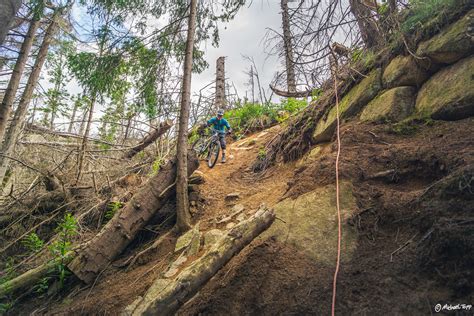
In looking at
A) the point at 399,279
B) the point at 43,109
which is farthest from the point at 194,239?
the point at 43,109

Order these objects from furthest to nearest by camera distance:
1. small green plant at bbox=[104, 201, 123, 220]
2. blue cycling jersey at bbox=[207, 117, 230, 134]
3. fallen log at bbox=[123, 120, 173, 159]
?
blue cycling jersey at bbox=[207, 117, 230, 134] < fallen log at bbox=[123, 120, 173, 159] < small green plant at bbox=[104, 201, 123, 220]

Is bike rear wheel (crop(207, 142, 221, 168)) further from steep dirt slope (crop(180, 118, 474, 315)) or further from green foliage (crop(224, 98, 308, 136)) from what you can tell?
steep dirt slope (crop(180, 118, 474, 315))

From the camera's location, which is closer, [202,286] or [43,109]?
[202,286]

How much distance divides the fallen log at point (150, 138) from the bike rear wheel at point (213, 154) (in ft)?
5.41

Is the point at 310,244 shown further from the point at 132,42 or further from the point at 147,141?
the point at 147,141

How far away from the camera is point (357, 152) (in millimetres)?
3783

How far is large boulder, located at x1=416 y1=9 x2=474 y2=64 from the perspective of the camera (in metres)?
3.54

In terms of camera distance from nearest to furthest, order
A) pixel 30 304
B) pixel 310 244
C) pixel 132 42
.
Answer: pixel 310 244 → pixel 30 304 → pixel 132 42

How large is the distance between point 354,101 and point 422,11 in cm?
168

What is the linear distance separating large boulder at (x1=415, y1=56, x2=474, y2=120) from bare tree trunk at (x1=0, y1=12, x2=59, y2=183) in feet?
29.0

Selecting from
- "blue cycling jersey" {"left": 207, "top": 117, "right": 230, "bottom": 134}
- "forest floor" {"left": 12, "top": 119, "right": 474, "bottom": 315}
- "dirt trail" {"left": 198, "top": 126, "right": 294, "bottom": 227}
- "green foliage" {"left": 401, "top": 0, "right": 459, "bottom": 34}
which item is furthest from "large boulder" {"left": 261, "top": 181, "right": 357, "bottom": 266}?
"blue cycling jersey" {"left": 207, "top": 117, "right": 230, "bottom": 134}

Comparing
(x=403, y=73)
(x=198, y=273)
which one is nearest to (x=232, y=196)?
(x=198, y=273)

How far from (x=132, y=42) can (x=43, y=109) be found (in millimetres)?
4832

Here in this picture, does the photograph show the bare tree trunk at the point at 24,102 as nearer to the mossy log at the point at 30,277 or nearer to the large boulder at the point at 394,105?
the mossy log at the point at 30,277
